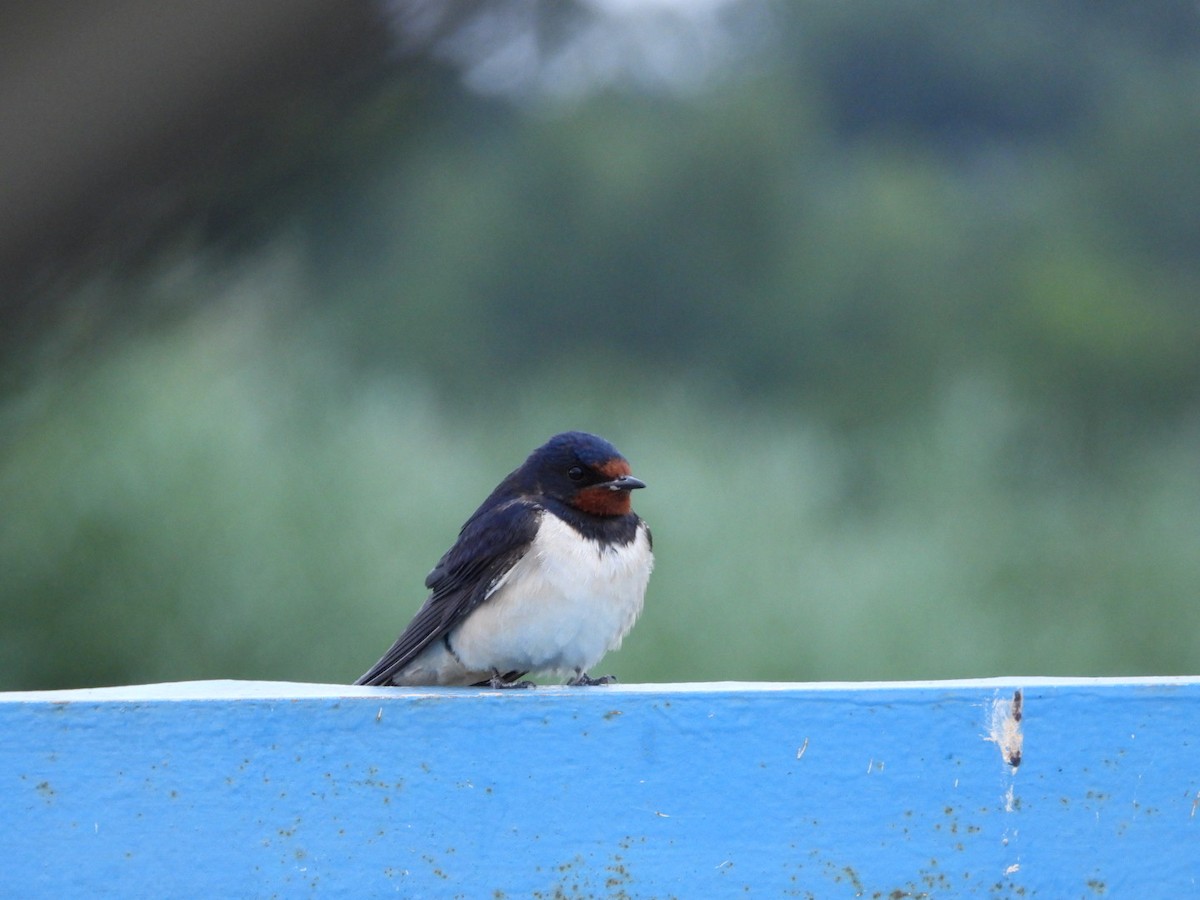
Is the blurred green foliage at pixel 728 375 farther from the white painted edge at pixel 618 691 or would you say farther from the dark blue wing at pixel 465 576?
the dark blue wing at pixel 465 576

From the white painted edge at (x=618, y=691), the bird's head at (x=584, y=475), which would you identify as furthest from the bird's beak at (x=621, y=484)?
the white painted edge at (x=618, y=691)

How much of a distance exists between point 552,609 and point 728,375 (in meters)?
10.1

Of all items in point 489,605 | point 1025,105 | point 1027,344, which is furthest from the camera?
point 1025,105

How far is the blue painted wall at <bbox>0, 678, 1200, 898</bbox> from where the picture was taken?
1061 mm

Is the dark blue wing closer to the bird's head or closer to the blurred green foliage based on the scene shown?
the bird's head

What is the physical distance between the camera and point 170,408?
6141mm

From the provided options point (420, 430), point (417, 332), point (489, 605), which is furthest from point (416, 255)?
point (489, 605)

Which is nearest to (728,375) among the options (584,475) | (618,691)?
(584,475)

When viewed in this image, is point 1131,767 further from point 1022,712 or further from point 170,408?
point 170,408

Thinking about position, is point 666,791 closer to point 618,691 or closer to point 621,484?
point 618,691

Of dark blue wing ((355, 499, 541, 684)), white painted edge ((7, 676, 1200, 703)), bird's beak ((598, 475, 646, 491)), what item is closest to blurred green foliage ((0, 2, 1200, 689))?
white painted edge ((7, 676, 1200, 703))

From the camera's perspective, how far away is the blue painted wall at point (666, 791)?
106 centimetres

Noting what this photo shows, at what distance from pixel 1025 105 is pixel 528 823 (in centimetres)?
1485

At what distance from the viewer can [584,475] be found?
85.2 inches
